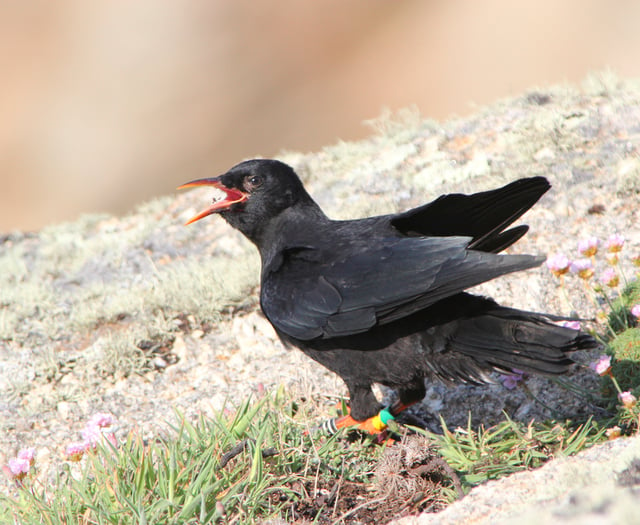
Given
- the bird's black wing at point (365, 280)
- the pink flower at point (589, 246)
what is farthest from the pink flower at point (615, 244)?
the bird's black wing at point (365, 280)

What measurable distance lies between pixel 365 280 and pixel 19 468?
200 centimetres

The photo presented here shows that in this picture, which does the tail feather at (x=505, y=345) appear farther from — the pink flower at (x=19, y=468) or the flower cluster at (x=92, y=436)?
the pink flower at (x=19, y=468)

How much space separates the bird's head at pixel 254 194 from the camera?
4984 mm

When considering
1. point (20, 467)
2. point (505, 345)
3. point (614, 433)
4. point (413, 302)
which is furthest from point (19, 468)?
point (614, 433)

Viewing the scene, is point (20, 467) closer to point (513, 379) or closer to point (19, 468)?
point (19, 468)

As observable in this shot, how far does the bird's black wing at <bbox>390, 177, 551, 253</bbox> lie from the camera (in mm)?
3969

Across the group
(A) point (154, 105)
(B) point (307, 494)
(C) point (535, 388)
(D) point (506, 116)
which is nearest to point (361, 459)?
(B) point (307, 494)

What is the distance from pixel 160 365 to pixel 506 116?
4.77 metres

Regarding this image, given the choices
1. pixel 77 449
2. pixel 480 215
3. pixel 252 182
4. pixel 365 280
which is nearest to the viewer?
pixel 77 449

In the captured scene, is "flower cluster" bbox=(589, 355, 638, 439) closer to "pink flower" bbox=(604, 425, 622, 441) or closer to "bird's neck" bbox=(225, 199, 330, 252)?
"pink flower" bbox=(604, 425, 622, 441)

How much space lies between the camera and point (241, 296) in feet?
19.7

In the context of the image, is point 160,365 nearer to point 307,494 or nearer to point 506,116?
point 307,494

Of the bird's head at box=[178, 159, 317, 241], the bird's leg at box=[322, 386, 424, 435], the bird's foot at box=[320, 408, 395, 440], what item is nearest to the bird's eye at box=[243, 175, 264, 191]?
the bird's head at box=[178, 159, 317, 241]

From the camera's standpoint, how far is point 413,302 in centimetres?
384
